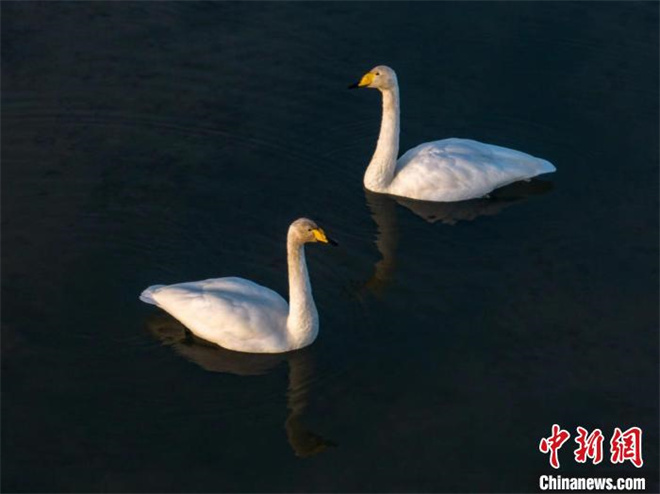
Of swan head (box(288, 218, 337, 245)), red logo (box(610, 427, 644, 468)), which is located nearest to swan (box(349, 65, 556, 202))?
swan head (box(288, 218, 337, 245))

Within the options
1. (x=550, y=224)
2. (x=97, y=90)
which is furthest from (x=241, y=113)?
(x=550, y=224)

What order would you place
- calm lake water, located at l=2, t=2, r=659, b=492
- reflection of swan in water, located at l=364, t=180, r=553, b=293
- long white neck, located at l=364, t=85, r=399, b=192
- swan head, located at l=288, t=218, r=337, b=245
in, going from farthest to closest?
long white neck, located at l=364, t=85, r=399, b=192 < reflection of swan in water, located at l=364, t=180, r=553, b=293 < swan head, located at l=288, t=218, r=337, b=245 < calm lake water, located at l=2, t=2, r=659, b=492

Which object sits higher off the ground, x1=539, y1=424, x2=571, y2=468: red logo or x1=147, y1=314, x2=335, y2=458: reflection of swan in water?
x1=147, y1=314, x2=335, y2=458: reflection of swan in water

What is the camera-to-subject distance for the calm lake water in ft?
48.8

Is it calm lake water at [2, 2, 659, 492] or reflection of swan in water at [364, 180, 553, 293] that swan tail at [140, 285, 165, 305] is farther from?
reflection of swan in water at [364, 180, 553, 293]

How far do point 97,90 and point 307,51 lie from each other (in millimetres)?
3440

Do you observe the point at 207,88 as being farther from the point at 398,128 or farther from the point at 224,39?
the point at 398,128

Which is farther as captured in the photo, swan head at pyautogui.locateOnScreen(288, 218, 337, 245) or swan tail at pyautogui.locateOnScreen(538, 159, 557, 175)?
swan tail at pyautogui.locateOnScreen(538, 159, 557, 175)

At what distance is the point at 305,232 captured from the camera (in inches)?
624

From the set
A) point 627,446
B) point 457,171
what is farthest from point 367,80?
point 627,446

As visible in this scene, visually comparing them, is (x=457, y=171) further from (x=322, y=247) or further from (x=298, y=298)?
(x=298, y=298)

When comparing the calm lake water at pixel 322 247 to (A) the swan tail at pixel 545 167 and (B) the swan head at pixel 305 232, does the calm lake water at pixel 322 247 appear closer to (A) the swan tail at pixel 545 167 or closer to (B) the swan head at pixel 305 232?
(A) the swan tail at pixel 545 167

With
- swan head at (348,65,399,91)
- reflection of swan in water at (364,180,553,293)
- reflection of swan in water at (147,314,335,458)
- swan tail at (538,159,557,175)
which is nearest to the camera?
reflection of swan in water at (147,314,335,458)

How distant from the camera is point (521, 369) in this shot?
16078 millimetres
